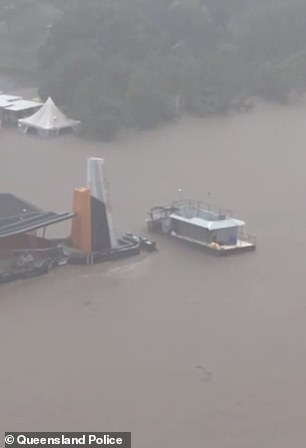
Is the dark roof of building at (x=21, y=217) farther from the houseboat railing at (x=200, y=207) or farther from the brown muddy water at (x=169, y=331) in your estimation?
the houseboat railing at (x=200, y=207)

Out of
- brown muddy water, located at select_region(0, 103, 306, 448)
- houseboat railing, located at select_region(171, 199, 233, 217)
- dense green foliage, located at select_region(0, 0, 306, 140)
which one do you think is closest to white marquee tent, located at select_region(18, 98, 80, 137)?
dense green foliage, located at select_region(0, 0, 306, 140)

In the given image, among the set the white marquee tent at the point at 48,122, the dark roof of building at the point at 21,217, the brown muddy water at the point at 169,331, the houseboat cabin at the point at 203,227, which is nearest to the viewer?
the brown muddy water at the point at 169,331

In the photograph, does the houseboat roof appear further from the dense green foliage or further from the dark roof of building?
the dense green foliage

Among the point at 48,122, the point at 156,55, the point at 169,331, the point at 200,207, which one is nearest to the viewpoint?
the point at 169,331

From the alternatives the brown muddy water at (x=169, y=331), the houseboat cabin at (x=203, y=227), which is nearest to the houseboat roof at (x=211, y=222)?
the houseboat cabin at (x=203, y=227)

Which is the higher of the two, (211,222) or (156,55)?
(156,55)

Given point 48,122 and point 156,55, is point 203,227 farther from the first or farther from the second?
point 156,55

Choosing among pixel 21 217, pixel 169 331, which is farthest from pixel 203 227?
pixel 169 331
